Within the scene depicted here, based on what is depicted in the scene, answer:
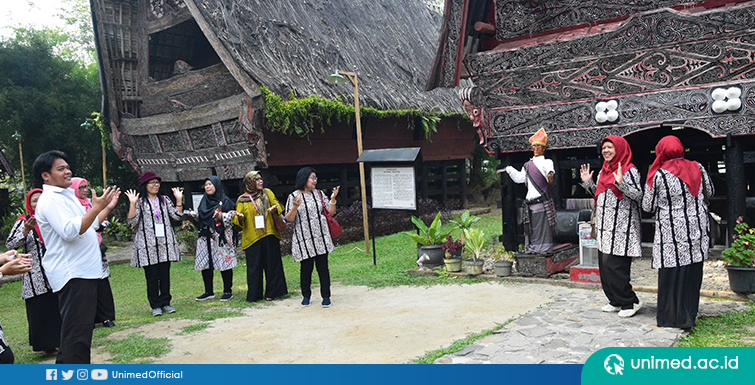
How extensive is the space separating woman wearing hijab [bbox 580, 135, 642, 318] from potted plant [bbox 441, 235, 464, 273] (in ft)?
8.99

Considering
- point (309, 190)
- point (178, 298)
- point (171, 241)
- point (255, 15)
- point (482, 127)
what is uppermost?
point (255, 15)

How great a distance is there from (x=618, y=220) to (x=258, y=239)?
13.1 feet

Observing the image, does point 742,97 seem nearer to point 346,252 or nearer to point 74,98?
point 346,252

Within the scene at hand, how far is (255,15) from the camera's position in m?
12.3

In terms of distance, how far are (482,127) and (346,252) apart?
12.5 ft

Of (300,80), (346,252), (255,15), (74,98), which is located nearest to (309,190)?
(346,252)

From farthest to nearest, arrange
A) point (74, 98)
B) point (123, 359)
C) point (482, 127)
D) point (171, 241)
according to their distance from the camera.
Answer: point (74, 98)
point (482, 127)
point (171, 241)
point (123, 359)

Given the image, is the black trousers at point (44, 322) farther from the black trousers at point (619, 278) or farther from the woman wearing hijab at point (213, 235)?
the black trousers at point (619, 278)

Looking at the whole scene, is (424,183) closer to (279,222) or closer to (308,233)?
(279,222)

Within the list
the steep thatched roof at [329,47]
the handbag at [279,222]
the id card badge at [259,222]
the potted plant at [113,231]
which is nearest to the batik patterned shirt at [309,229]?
the handbag at [279,222]

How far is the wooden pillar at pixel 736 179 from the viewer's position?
7.32m

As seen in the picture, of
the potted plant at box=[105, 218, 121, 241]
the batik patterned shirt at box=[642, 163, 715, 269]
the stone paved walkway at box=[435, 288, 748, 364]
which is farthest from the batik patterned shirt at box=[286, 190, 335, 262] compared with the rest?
the potted plant at box=[105, 218, 121, 241]

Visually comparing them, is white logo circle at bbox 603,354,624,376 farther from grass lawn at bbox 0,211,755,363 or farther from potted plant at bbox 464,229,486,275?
potted plant at bbox 464,229,486,275

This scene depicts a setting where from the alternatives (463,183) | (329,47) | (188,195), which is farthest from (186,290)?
(463,183)
